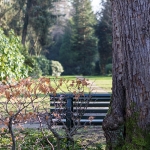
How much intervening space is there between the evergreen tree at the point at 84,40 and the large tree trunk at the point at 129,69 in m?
41.1

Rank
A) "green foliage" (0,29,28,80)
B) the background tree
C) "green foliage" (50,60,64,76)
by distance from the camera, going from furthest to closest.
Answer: the background tree
"green foliage" (50,60,64,76)
"green foliage" (0,29,28,80)

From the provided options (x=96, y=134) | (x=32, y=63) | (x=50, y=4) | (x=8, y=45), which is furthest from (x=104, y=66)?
(x=96, y=134)

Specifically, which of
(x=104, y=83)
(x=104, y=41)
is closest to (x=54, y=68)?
(x=104, y=41)

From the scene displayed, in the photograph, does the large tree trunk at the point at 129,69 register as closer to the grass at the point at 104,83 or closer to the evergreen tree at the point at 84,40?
the grass at the point at 104,83

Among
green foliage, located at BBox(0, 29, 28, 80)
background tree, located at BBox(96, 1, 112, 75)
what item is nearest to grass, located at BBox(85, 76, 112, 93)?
green foliage, located at BBox(0, 29, 28, 80)

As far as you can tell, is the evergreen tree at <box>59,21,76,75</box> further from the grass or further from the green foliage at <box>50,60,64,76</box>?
the grass

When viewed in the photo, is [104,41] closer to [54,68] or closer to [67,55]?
[67,55]

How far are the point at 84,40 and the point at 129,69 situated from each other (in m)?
42.4

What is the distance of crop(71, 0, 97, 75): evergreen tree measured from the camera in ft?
148

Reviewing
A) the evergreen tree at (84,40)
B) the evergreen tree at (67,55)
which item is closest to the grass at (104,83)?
the evergreen tree at (84,40)

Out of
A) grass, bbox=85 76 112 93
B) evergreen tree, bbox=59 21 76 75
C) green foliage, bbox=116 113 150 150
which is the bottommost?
grass, bbox=85 76 112 93

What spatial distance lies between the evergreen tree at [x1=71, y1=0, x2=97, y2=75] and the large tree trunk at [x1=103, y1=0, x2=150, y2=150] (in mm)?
41068

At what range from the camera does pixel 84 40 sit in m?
45.4

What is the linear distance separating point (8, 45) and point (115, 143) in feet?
28.0
